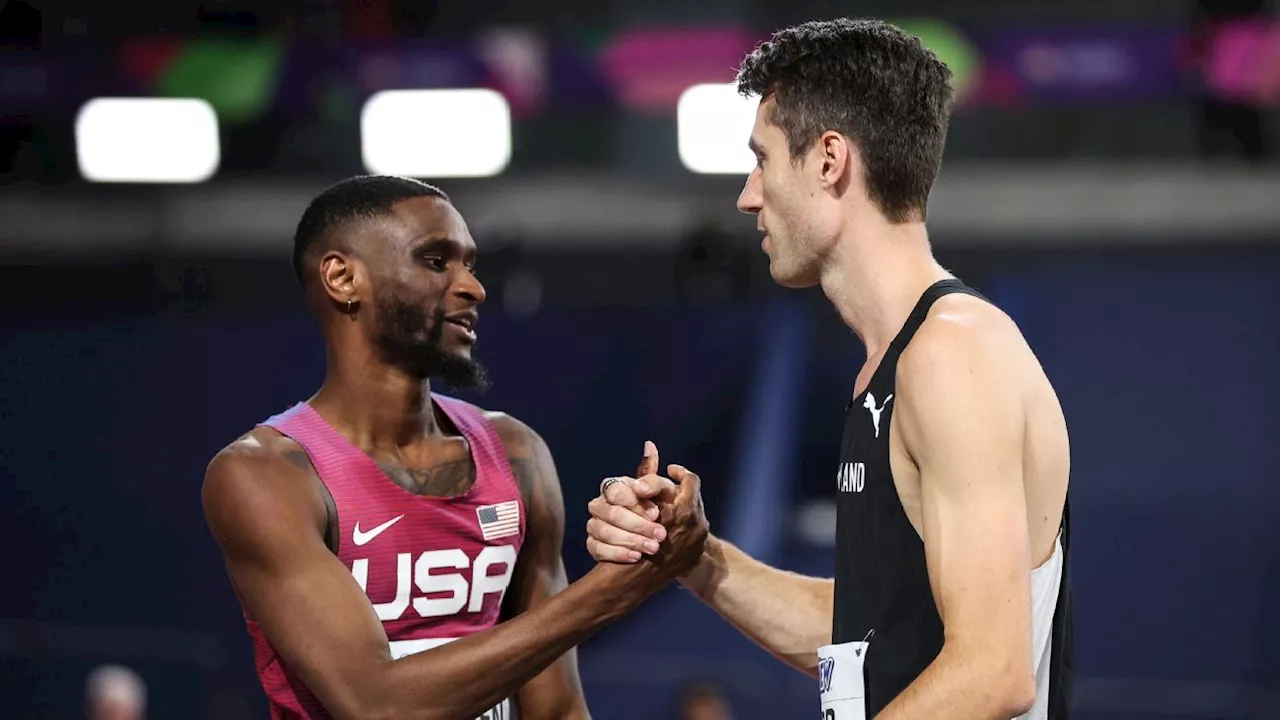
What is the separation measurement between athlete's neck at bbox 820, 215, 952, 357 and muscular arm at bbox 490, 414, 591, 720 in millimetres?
926

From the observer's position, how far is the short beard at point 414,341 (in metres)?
3.08

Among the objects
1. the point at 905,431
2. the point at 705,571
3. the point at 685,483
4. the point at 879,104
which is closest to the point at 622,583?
the point at 685,483

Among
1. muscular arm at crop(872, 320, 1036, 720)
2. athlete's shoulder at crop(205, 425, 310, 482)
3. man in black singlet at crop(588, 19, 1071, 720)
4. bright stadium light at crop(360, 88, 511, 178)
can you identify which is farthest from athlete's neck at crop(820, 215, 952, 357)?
bright stadium light at crop(360, 88, 511, 178)

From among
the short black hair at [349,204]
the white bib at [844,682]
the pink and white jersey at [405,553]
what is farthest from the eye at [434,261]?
the white bib at [844,682]

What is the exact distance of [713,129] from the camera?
34.5 ft

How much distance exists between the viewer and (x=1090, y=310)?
9.44 meters

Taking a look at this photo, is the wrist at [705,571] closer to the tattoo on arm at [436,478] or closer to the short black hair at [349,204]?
the tattoo on arm at [436,478]

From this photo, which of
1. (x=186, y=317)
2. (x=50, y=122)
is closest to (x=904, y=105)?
(x=186, y=317)

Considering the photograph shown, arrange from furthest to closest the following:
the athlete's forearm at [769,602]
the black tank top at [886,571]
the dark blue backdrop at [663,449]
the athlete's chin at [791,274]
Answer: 1. the dark blue backdrop at [663,449]
2. the athlete's forearm at [769,602]
3. the athlete's chin at [791,274]
4. the black tank top at [886,571]

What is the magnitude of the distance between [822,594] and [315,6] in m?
8.51

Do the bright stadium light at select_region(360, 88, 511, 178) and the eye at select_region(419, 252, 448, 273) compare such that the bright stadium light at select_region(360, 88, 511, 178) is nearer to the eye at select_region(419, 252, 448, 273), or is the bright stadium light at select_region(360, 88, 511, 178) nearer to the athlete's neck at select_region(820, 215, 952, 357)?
the eye at select_region(419, 252, 448, 273)

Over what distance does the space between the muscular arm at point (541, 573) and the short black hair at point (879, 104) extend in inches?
41.0

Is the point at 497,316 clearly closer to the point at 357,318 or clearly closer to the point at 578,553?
the point at 578,553

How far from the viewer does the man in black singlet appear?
2082mm
